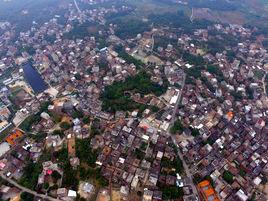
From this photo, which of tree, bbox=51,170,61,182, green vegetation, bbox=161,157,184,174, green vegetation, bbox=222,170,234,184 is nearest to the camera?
tree, bbox=51,170,61,182

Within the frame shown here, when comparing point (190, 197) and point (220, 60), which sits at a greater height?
point (220, 60)

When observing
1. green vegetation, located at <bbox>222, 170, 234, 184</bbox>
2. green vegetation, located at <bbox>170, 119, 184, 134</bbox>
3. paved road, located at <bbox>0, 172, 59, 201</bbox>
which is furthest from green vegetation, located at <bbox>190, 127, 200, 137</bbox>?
paved road, located at <bbox>0, 172, 59, 201</bbox>

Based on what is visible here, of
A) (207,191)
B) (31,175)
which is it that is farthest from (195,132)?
(31,175)

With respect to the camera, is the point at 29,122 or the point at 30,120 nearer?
the point at 29,122

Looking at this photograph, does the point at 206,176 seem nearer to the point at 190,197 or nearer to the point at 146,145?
the point at 190,197

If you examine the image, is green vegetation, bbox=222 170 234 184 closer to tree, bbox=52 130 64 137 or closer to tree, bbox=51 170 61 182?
tree, bbox=51 170 61 182

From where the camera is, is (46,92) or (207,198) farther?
(46,92)

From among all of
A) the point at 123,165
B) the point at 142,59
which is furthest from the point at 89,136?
the point at 142,59

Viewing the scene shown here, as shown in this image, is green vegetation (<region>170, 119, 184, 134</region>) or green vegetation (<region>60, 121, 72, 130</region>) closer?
green vegetation (<region>60, 121, 72, 130</region>)

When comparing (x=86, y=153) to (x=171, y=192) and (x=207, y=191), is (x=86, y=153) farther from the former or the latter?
(x=207, y=191)
